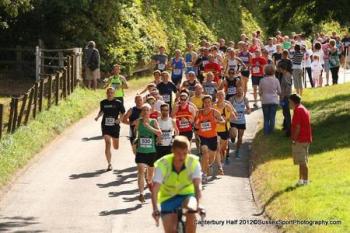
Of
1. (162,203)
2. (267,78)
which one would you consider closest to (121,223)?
(162,203)

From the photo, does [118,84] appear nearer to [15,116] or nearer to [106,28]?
[15,116]

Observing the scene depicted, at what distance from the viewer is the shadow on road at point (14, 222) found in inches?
559

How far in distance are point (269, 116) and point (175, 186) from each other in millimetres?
11645

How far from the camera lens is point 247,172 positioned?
18.6 metres

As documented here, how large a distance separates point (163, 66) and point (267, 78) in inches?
271

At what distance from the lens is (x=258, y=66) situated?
84.6ft

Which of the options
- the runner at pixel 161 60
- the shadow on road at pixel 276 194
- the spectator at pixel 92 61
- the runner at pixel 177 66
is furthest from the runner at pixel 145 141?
the spectator at pixel 92 61

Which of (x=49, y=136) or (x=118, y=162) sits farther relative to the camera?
(x=49, y=136)

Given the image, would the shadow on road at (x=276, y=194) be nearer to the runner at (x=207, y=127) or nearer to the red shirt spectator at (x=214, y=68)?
the runner at (x=207, y=127)

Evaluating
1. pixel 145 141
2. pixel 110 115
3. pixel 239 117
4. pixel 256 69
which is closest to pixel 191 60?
pixel 256 69

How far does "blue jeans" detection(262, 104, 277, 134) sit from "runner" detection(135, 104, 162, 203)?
643 cm

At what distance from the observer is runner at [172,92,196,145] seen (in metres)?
17.5

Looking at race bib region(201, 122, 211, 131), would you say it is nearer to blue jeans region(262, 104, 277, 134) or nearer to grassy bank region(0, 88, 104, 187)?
grassy bank region(0, 88, 104, 187)

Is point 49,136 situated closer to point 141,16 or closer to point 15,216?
point 15,216
